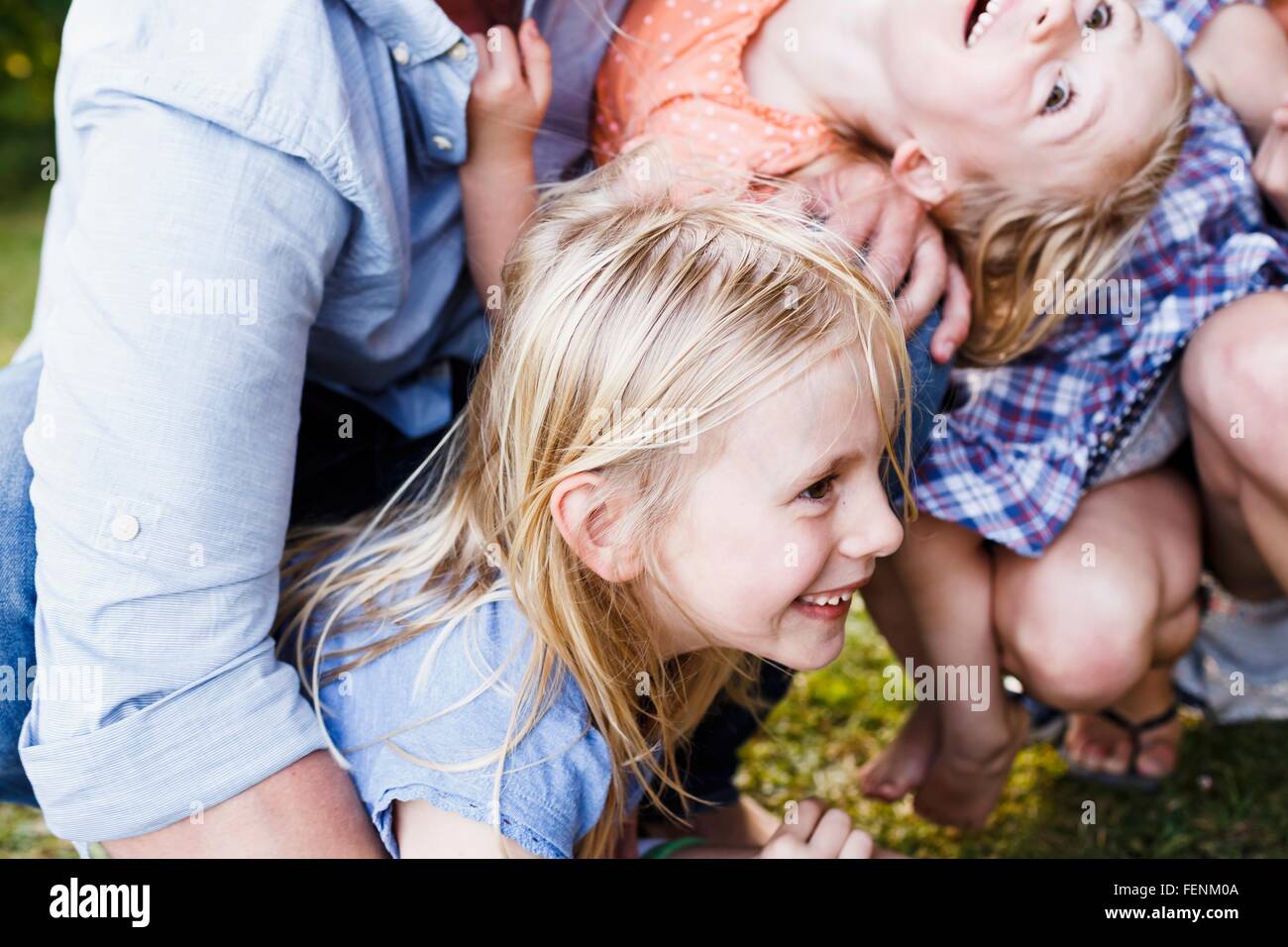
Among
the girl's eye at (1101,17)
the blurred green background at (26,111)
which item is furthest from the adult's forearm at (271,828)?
the blurred green background at (26,111)

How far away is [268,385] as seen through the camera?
45.6 inches

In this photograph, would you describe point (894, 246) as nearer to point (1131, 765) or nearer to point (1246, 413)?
point (1246, 413)

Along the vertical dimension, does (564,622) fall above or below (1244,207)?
below

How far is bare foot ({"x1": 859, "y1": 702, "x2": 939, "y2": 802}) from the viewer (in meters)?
1.73

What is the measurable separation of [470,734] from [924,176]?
86cm

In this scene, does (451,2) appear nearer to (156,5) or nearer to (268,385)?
(156,5)

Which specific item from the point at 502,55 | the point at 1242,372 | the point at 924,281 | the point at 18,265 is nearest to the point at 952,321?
the point at 924,281

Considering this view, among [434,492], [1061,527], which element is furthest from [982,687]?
[434,492]

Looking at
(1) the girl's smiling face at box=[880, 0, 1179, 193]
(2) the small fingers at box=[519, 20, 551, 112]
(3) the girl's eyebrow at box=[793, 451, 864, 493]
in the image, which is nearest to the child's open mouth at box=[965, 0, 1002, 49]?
(1) the girl's smiling face at box=[880, 0, 1179, 193]

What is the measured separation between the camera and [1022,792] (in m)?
1.83

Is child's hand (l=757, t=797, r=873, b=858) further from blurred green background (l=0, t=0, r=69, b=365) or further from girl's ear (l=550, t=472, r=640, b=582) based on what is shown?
blurred green background (l=0, t=0, r=69, b=365)

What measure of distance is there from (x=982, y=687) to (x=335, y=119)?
1020 mm

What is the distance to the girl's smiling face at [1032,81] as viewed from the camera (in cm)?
141

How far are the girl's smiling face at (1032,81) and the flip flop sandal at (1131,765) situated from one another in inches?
30.7
